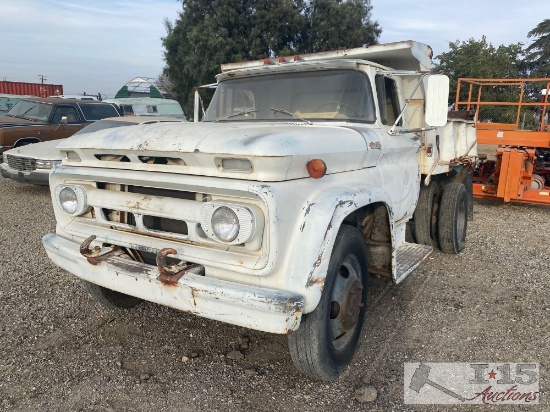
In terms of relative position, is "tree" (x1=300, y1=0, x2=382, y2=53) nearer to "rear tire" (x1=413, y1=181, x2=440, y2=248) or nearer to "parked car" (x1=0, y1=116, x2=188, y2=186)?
"parked car" (x1=0, y1=116, x2=188, y2=186)

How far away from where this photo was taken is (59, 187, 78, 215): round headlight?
119 inches

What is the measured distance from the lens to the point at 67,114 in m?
10.9

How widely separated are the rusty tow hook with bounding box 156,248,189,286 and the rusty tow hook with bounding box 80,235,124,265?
51cm

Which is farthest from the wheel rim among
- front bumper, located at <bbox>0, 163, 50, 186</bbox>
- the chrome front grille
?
the chrome front grille

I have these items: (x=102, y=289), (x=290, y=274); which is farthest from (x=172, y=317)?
(x=290, y=274)

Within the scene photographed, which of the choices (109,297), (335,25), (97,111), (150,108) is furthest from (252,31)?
(109,297)

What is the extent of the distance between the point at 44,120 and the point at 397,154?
9557 millimetres

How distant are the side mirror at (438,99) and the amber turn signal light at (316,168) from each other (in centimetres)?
151

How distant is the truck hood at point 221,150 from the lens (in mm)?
2350

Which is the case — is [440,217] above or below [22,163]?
below

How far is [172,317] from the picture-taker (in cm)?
373

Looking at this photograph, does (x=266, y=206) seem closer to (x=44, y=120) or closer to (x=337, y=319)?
(x=337, y=319)

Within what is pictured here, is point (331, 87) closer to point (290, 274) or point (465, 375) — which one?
point (290, 274)

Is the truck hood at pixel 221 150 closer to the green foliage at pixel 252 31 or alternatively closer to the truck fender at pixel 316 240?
the truck fender at pixel 316 240
